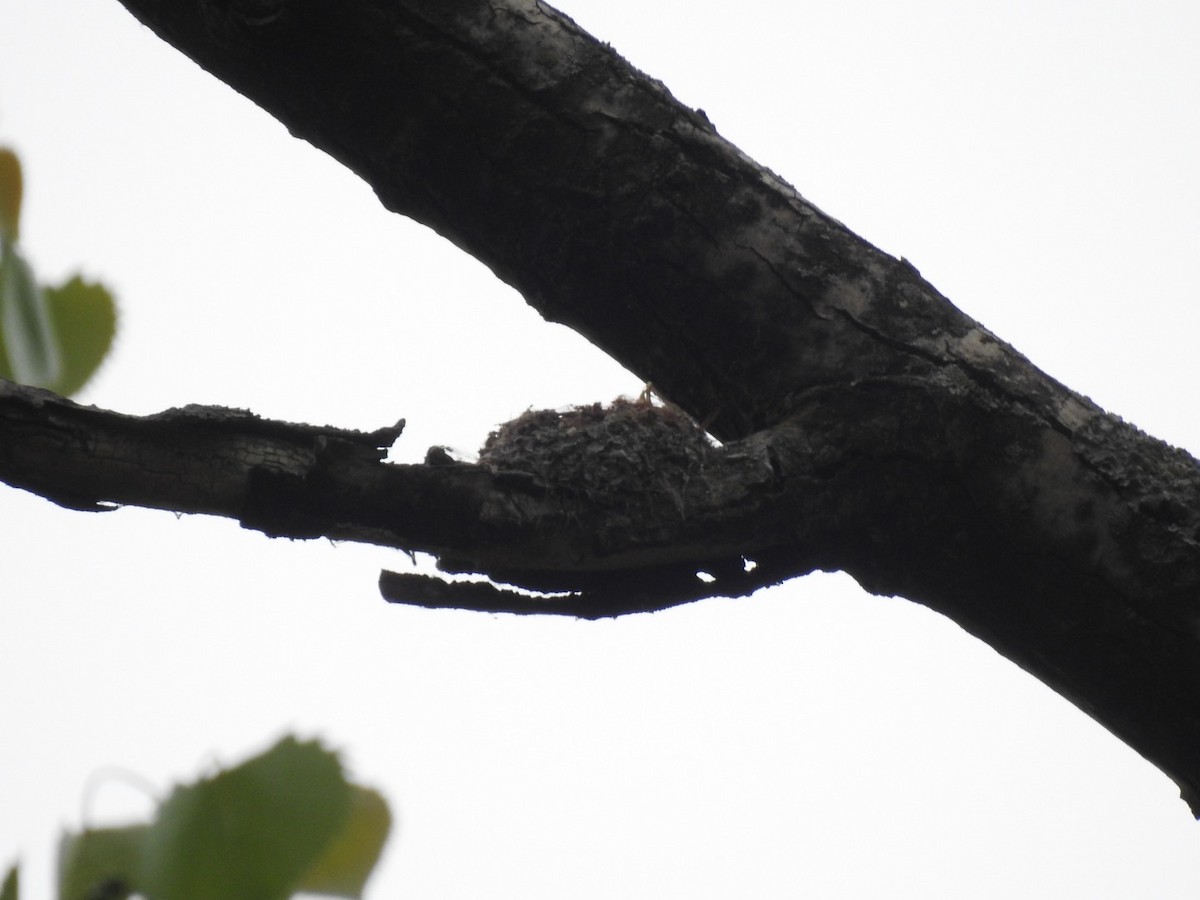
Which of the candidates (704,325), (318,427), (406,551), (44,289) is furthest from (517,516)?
(44,289)

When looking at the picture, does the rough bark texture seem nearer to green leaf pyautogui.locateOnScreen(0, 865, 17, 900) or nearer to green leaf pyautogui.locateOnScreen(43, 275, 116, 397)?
green leaf pyautogui.locateOnScreen(43, 275, 116, 397)

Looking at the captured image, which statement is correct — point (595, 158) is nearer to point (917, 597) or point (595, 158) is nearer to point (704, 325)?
point (704, 325)

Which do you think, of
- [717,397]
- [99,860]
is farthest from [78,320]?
[717,397]

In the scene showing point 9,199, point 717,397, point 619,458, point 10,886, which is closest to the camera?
point 10,886

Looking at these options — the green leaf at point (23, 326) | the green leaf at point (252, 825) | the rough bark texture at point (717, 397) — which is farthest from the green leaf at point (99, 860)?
the rough bark texture at point (717, 397)

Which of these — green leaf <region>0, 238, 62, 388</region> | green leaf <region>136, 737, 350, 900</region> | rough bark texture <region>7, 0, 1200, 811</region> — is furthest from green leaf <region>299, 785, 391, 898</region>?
rough bark texture <region>7, 0, 1200, 811</region>

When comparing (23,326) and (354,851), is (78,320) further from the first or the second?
(354,851)
